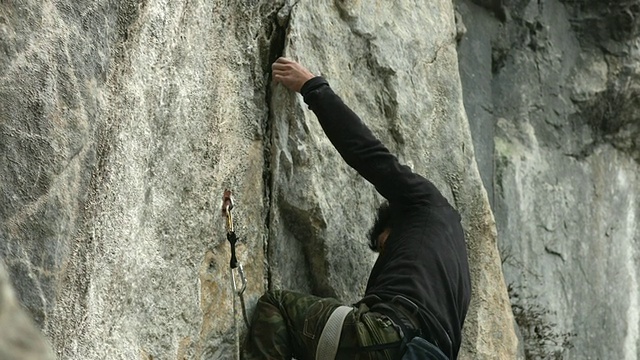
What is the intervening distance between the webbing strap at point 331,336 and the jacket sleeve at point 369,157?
717 millimetres

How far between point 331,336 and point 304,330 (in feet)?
0.59

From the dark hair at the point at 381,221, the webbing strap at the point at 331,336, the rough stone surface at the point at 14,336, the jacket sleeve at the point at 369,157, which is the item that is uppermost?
the jacket sleeve at the point at 369,157

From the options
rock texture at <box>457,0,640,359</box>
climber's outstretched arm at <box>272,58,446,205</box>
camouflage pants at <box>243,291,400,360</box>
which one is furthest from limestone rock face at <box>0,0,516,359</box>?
rock texture at <box>457,0,640,359</box>

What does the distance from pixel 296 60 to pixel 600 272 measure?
13.3 ft

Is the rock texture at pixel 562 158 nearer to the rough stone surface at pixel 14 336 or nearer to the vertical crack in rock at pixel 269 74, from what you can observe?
the vertical crack in rock at pixel 269 74

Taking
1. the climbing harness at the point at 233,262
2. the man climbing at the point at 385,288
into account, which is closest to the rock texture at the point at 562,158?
the man climbing at the point at 385,288

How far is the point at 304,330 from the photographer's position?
485 cm

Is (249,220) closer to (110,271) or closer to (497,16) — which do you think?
(110,271)

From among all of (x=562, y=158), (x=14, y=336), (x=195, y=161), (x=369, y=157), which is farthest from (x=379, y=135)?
(x=14, y=336)

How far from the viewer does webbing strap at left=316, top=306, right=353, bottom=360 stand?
4.70 metres

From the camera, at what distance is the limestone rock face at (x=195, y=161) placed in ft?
13.6

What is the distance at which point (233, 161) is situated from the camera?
5.30 metres

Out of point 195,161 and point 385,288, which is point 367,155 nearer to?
point 385,288

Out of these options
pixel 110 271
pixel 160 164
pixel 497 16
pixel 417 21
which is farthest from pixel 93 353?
pixel 497 16
